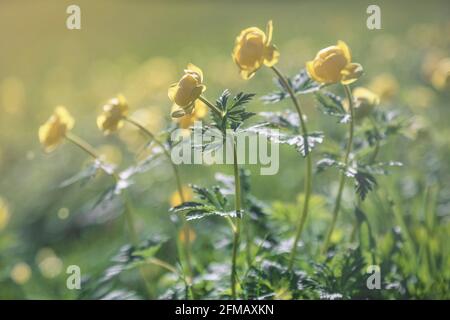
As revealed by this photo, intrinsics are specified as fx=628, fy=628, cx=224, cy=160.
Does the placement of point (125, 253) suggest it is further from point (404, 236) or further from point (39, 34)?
point (39, 34)

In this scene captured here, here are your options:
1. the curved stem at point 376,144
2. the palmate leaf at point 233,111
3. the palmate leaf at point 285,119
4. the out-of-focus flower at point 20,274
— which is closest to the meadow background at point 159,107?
the out-of-focus flower at point 20,274

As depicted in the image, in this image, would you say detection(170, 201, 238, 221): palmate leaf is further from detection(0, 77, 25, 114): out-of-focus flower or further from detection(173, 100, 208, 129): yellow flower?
detection(0, 77, 25, 114): out-of-focus flower

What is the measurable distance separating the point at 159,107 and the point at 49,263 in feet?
3.27

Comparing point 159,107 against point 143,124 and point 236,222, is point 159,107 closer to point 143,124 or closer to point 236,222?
point 143,124

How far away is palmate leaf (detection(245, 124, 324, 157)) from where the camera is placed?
1.09 meters

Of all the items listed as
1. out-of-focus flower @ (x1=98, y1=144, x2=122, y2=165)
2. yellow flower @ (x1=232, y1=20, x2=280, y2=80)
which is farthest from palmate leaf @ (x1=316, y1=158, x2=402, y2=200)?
out-of-focus flower @ (x1=98, y1=144, x2=122, y2=165)

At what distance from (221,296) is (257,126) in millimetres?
386

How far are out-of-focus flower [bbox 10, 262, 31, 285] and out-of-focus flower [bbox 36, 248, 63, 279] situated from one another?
0.15 feet

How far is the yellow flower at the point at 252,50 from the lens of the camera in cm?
112

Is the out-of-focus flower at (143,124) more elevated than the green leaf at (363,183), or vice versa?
the out-of-focus flower at (143,124)

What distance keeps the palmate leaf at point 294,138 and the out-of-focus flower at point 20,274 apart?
98 cm

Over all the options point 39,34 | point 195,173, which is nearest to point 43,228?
point 195,173

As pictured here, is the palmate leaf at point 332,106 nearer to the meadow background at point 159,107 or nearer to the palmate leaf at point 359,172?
the palmate leaf at point 359,172

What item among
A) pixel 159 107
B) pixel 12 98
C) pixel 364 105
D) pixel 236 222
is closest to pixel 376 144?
pixel 364 105
